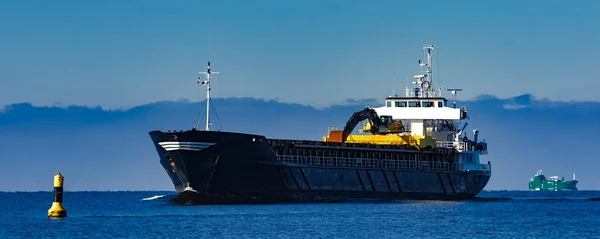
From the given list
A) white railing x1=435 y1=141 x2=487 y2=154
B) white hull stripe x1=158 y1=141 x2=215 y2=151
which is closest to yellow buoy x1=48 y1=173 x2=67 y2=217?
white hull stripe x1=158 y1=141 x2=215 y2=151

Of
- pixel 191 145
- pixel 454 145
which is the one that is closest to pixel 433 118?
pixel 454 145

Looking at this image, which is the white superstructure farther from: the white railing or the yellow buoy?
the yellow buoy

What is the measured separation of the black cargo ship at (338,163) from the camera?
73.7m

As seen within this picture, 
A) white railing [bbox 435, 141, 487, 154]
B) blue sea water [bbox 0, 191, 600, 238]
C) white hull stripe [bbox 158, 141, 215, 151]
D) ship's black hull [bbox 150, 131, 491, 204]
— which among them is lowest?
blue sea water [bbox 0, 191, 600, 238]

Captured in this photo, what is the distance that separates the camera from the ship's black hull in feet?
240

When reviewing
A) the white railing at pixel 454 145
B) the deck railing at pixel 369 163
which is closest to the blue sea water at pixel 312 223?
the deck railing at pixel 369 163

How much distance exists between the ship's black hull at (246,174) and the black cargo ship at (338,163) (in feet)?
0.21

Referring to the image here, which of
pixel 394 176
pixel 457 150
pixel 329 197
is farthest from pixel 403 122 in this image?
pixel 329 197

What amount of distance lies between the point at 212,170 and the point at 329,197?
501 inches

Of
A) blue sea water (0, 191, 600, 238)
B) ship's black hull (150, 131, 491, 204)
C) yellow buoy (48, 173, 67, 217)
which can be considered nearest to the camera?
blue sea water (0, 191, 600, 238)

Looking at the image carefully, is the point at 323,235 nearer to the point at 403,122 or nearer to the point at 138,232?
the point at 138,232

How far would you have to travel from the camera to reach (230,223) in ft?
203

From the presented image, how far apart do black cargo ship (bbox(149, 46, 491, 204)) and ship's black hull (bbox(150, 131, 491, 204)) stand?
0.21 ft

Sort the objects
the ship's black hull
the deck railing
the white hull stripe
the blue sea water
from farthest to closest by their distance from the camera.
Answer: the deck railing
the ship's black hull
the white hull stripe
the blue sea water
